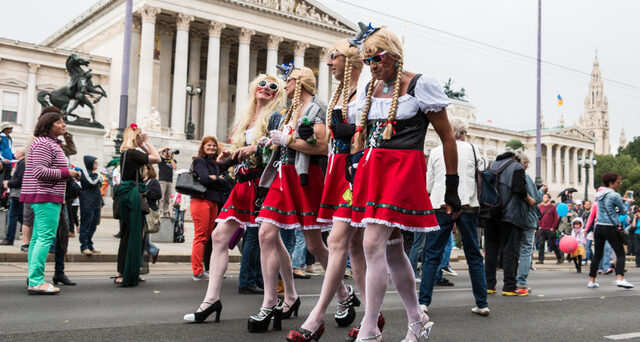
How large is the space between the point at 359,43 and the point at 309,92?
89 cm

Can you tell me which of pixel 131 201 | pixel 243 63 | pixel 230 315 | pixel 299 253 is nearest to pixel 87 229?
pixel 131 201

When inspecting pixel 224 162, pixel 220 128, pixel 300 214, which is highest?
pixel 220 128

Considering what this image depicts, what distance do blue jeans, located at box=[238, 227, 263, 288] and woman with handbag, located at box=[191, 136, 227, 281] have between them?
1.46 m

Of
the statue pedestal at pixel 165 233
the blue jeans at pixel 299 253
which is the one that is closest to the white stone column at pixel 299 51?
the statue pedestal at pixel 165 233

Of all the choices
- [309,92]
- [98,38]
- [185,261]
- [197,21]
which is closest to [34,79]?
[98,38]

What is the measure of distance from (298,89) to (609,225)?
722 centimetres

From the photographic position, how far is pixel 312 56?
5638 cm

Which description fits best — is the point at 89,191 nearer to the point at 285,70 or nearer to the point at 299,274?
the point at 299,274

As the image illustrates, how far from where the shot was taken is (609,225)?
1035cm

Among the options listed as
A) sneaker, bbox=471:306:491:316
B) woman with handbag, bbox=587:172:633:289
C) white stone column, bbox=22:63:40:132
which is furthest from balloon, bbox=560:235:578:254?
white stone column, bbox=22:63:40:132

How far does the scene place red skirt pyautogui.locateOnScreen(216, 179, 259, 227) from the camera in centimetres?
554

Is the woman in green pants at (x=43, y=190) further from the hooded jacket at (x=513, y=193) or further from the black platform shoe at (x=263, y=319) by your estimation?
the hooded jacket at (x=513, y=193)

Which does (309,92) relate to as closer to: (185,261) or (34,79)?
(185,261)

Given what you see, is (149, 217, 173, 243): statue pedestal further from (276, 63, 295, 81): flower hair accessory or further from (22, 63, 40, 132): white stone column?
(22, 63, 40, 132): white stone column
